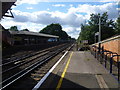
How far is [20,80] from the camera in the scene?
915 centimetres

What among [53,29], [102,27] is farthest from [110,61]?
[53,29]

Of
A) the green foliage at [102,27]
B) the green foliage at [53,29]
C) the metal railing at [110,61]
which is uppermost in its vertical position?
the green foliage at [53,29]

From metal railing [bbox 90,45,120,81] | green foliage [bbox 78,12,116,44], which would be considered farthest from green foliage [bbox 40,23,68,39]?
metal railing [bbox 90,45,120,81]

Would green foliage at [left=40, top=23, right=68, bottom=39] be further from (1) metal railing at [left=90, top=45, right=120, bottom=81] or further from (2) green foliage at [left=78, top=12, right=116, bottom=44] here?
(1) metal railing at [left=90, top=45, right=120, bottom=81]

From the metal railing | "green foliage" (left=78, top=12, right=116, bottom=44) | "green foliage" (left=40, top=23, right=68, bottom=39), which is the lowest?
the metal railing

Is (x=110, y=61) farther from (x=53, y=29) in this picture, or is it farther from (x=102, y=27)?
(x=53, y=29)

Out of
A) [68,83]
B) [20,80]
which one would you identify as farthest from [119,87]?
[20,80]

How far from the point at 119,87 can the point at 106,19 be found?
33.6 m

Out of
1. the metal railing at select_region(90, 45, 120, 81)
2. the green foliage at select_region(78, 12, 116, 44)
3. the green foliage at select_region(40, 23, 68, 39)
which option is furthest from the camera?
the green foliage at select_region(40, 23, 68, 39)

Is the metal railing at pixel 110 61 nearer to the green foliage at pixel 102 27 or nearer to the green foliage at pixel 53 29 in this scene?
the green foliage at pixel 102 27

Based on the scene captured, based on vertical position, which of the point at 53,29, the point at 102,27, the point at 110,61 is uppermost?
the point at 53,29

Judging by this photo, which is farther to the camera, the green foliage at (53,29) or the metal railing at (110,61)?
the green foliage at (53,29)

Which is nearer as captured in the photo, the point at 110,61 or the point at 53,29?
the point at 110,61

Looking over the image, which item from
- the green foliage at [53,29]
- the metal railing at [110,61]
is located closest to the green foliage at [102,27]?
the metal railing at [110,61]
